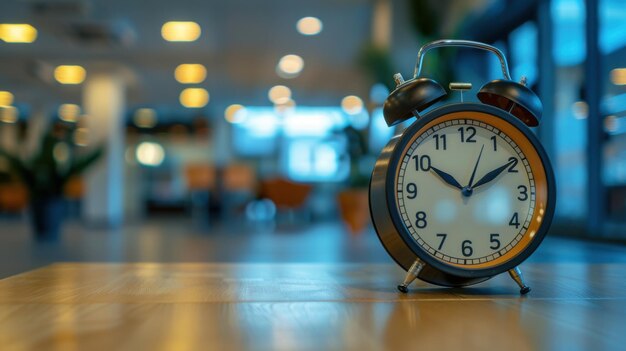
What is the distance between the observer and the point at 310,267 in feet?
5.82

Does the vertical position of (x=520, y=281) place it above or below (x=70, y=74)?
below

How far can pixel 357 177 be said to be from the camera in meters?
6.86

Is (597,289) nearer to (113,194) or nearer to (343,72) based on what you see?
(113,194)

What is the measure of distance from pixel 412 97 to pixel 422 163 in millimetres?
144

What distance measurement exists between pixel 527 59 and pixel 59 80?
9.07m

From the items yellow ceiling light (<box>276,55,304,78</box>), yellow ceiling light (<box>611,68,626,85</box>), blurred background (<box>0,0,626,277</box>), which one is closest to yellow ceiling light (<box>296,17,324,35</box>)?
blurred background (<box>0,0,626,277</box>)

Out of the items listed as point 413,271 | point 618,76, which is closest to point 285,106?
point 618,76

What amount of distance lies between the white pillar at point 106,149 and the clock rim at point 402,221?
944 centimetres

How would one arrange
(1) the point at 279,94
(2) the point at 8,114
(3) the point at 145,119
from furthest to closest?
(3) the point at 145,119, (2) the point at 8,114, (1) the point at 279,94

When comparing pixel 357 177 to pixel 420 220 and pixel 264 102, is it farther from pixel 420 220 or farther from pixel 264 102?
pixel 264 102

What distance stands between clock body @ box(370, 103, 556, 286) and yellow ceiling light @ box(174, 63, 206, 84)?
399 inches

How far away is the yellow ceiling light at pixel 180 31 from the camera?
8461 millimetres

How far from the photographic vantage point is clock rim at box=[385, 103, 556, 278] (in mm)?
1171

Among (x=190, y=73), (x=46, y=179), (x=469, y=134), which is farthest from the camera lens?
(x=190, y=73)
